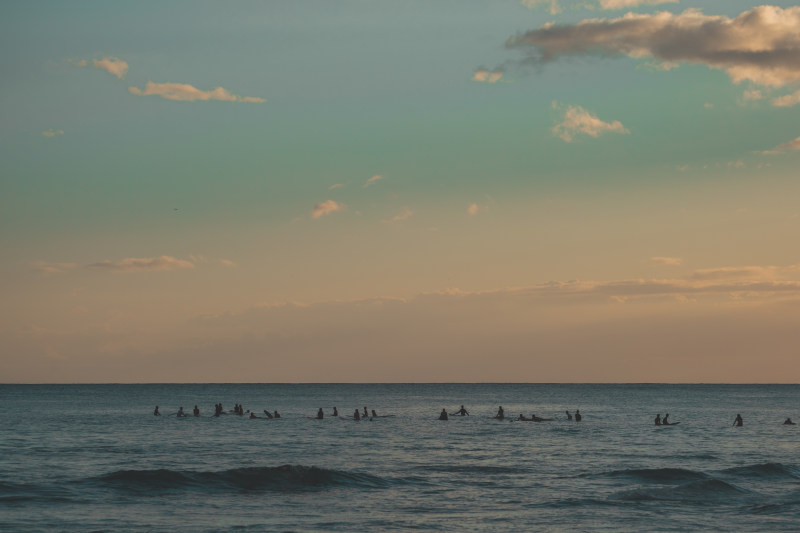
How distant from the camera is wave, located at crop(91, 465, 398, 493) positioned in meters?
36.9

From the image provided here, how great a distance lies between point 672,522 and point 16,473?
99.7ft

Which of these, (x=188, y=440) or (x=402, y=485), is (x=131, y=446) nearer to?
(x=188, y=440)

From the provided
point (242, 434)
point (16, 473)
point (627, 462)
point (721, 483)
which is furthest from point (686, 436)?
point (16, 473)

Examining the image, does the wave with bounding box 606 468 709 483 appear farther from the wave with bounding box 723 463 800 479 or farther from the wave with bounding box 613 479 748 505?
the wave with bounding box 723 463 800 479

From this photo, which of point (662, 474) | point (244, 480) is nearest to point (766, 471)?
point (662, 474)

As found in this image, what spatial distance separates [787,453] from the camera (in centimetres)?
5347

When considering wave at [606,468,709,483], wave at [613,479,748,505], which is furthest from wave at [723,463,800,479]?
wave at [613,479,748,505]

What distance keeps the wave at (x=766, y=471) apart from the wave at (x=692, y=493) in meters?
5.03

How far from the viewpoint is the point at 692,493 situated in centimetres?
3584

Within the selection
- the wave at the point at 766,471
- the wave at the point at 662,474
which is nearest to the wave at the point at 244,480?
the wave at the point at 662,474

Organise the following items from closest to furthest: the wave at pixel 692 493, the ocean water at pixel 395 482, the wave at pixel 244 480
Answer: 1. the ocean water at pixel 395 482
2. the wave at pixel 692 493
3. the wave at pixel 244 480

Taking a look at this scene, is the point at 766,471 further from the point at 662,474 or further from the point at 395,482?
the point at 395,482

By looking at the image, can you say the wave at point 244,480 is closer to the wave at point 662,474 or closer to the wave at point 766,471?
the wave at point 662,474

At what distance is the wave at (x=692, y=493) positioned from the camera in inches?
1356
